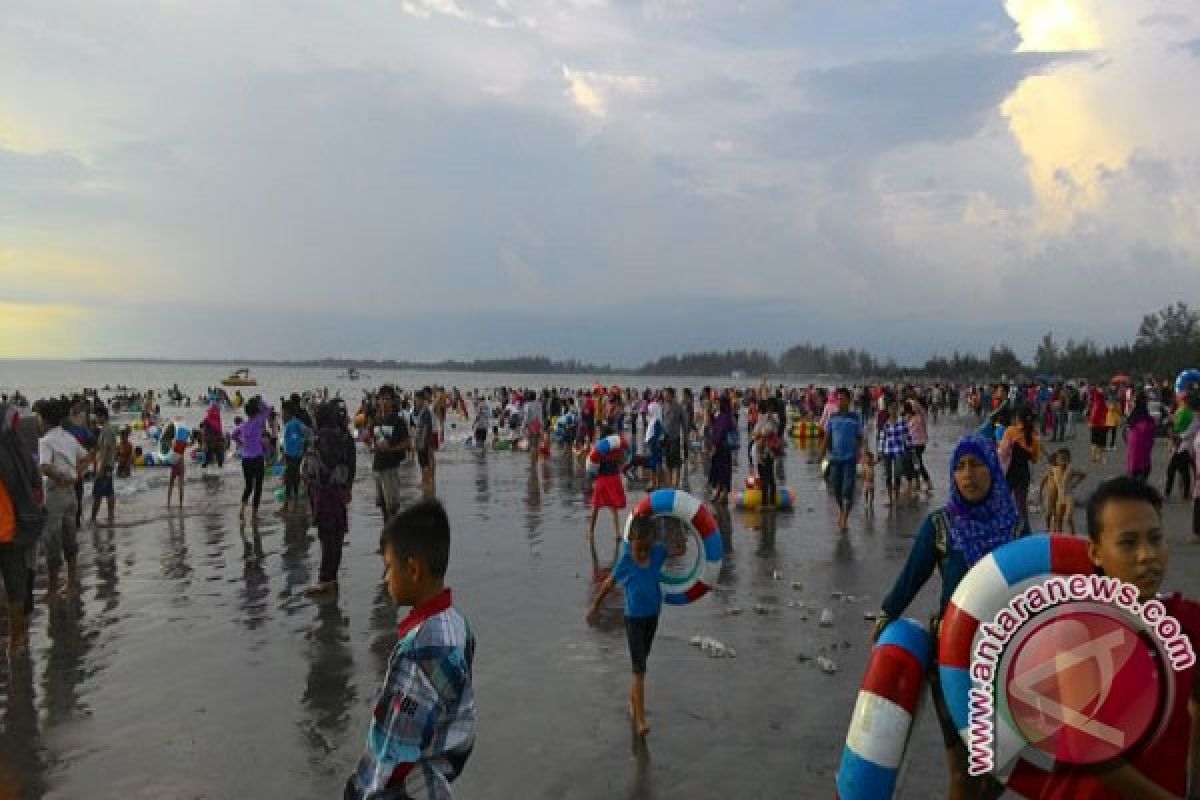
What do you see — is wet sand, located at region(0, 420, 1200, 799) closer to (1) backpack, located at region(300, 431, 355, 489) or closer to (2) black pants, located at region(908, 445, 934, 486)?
(1) backpack, located at region(300, 431, 355, 489)

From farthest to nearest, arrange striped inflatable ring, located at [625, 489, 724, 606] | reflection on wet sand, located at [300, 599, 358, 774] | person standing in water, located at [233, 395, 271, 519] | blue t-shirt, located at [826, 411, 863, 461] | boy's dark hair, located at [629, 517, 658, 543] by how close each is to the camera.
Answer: person standing in water, located at [233, 395, 271, 519], blue t-shirt, located at [826, 411, 863, 461], striped inflatable ring, located at [625, 489, 724, 606], boy's dark hair, located at [629, 517, 658, 543], reflection on wet sand, located at [300, 599, 358, 774]

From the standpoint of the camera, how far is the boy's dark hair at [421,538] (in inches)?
101

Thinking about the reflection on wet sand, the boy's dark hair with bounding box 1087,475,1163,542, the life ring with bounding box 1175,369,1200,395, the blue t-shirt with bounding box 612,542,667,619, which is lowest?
the reflection on wet sand

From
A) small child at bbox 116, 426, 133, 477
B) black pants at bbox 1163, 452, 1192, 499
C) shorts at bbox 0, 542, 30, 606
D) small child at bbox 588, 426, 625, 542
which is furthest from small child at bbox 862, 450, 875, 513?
small child at bbox 116, 426, 133, 477

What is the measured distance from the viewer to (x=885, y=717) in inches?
106

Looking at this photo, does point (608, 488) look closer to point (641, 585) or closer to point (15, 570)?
point (641, 585)

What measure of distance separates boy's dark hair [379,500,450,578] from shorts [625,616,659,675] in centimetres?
275

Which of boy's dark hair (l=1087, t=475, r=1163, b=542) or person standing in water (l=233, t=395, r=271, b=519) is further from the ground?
→ boy's dark hair (l=1087, t=475, r=1163, b=542)

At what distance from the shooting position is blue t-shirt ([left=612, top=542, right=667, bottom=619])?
5113 mm

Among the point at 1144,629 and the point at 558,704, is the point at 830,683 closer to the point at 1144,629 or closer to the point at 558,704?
the point at 558,704

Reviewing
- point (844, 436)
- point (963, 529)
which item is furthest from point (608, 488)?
point (963, 529)

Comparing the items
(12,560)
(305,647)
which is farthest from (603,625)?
(12,560)

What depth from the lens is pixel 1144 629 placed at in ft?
6.62

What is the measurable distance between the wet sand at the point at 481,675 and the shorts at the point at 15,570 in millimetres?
511
